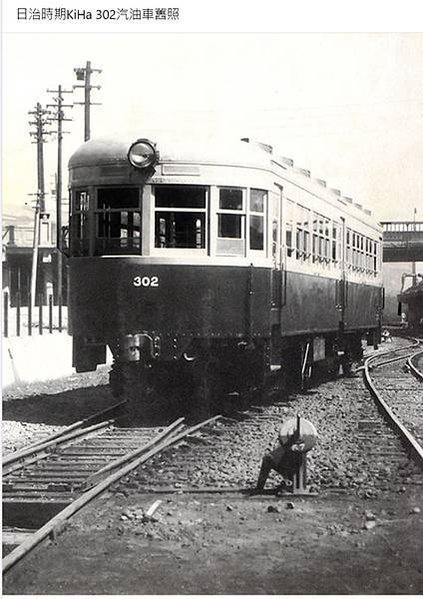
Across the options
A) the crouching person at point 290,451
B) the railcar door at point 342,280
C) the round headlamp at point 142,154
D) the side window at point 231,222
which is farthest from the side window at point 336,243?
the crouching person at point 290,451

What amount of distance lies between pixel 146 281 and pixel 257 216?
4.58ft

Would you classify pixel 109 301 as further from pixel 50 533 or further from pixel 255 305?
pixel 50 533

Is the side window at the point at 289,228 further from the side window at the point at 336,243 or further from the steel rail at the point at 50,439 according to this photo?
the steel rail at the point at 50,439

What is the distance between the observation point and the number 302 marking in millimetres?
9359

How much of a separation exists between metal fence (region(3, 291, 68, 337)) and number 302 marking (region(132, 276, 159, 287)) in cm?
301

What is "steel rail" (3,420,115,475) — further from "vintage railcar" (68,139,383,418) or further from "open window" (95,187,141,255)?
"open window" (95,187,141,255)

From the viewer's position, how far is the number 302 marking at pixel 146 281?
9359 mm

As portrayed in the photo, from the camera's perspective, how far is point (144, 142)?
916 centimetres

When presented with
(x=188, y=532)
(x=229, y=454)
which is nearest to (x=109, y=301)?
(x=229, y=454)

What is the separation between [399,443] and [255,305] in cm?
214

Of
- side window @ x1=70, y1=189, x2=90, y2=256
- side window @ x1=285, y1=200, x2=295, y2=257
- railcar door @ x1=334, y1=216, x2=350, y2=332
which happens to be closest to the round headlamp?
side window @ x1=70, y1=189, x2=90, y2=256

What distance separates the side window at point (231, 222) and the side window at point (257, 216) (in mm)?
115

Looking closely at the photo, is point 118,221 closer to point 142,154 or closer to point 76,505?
point 142,154

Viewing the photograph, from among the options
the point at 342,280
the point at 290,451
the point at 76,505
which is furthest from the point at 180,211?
the point at 342,280
